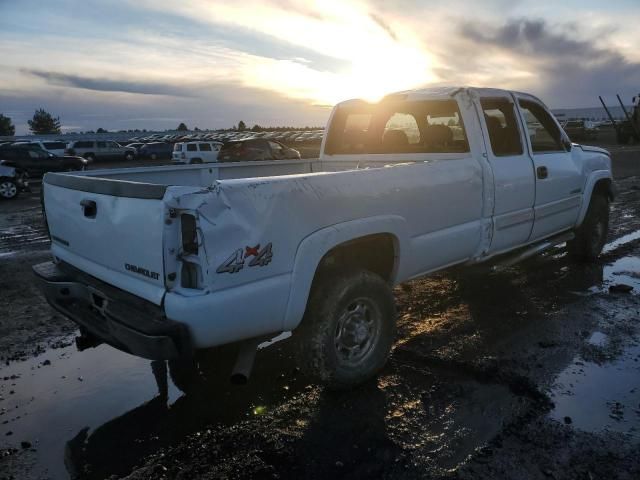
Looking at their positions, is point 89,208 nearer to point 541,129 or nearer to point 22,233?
point 541,129

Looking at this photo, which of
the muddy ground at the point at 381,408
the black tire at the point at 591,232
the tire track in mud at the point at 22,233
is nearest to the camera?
the muddy ground at the point at 381,408

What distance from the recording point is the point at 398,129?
17.7ft

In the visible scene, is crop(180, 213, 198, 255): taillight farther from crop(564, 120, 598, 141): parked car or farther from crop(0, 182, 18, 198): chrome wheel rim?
crop(564, 120, 598, 141): parked car

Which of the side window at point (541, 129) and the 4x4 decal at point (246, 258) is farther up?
the side window at point (541, 129)

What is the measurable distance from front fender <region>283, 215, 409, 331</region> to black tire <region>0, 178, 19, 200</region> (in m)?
15.7

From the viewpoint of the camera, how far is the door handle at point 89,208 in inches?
122

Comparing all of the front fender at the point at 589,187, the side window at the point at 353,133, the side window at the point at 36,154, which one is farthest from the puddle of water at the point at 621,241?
the side window at the point at 36,154

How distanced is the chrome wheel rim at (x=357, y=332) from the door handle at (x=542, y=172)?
8.41 ft

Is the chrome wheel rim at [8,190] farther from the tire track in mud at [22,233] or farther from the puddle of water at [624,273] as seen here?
the puddle of water at [624,273]

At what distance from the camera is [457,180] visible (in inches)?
159

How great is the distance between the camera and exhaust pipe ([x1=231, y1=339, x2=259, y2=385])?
2.94 metres

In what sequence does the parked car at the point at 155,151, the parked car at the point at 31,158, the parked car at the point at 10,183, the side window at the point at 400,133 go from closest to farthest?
the side window at the point at 400,133 < the parked car at the point at 10,183 < the parked car at the point at 31,158 < the parked car at the point at 155,151

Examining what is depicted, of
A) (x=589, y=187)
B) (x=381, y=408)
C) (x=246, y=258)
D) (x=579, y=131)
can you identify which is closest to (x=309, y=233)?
(x=246, y=258)

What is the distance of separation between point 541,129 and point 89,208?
4671mm
